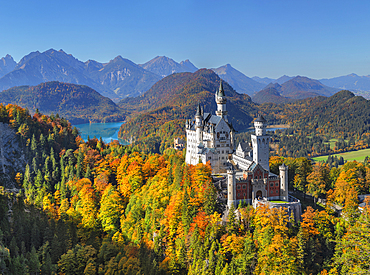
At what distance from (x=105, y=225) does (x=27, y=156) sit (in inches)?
1935

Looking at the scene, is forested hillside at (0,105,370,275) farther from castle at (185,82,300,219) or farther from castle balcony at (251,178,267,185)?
castle balcony at (251,178,267,185)

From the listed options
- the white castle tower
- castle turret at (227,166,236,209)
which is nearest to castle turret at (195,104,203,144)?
the white castle tower

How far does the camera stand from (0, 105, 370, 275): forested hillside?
50031mm

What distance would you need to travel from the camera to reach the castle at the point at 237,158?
58.3 meters

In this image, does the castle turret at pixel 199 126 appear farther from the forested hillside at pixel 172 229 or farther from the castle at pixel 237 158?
the forested hillside at pixel 172 229

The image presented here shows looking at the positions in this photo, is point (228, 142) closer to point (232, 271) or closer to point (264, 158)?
point (264, 158)

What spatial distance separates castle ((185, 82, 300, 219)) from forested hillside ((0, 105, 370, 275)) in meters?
4.56

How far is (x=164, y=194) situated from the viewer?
227ft

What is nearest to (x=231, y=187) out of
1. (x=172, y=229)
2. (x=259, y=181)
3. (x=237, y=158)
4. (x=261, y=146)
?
(x=259, y=181)

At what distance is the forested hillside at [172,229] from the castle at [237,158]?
180 inches

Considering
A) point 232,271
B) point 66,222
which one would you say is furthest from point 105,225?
point 232,271

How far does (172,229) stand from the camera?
60094 mm

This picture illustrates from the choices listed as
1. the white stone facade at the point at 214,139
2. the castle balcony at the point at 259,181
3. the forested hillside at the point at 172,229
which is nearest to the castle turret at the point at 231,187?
the forested hillside at the point at 172,229

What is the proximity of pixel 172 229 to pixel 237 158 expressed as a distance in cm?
2117
